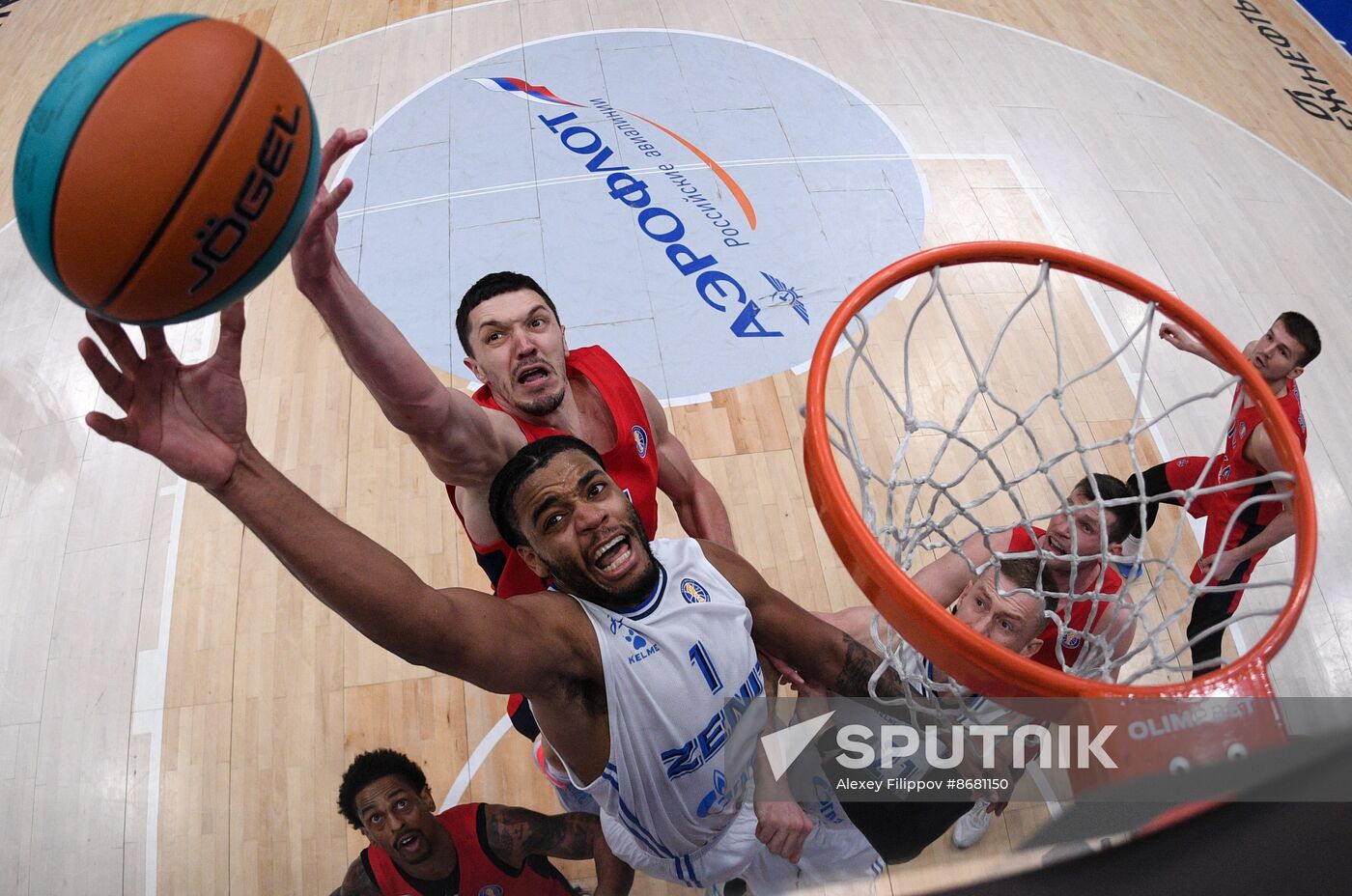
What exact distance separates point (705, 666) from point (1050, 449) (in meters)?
2.69

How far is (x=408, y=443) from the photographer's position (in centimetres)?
431

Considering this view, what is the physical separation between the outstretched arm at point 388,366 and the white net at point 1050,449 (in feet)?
3.43

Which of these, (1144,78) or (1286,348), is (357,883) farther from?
(1144,78)

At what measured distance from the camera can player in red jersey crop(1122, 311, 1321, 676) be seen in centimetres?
313

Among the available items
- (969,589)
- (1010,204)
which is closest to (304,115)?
(969,589)

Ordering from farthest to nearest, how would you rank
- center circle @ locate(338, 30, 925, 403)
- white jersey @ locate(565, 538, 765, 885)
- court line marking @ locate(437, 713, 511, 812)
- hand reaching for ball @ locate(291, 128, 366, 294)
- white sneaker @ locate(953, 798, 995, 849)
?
center circle @ locate(338, 30, 925, 403) < court line marking @ locate(437, 713, 511, 812) < white sneaker @ locate(953, 798, 995, 849) < white jersey @ locate(565, 538, 765, 885) < hand reaching for ball @ locate(291, 128, 366, 294)

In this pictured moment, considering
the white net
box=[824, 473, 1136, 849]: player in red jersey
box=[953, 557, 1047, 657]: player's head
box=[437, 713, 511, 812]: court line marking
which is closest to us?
box=[953, 557, 1047, 657]: player's head

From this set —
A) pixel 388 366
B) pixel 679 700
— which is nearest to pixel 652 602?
pixel 679 700

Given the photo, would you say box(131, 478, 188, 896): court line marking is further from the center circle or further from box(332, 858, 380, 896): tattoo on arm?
the center circle

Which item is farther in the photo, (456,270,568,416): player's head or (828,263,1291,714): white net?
(828,263,1291,714): white net

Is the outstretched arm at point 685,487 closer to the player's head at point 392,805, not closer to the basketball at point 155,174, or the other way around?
the player's head at point 392,805

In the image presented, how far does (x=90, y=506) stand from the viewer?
4.15m

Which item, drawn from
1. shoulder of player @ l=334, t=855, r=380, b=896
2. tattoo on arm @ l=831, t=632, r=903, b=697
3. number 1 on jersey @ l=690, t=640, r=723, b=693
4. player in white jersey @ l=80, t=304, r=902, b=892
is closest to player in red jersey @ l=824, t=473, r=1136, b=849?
tattoo on arm @ l=831, t=632, r=903, b=697

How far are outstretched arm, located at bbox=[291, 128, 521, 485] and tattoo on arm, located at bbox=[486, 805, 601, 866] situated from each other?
1.14m
